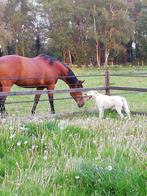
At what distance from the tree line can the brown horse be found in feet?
146

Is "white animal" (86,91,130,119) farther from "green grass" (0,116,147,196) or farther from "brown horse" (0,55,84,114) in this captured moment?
"green grass" (0,116,147,196)

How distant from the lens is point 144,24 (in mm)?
59469

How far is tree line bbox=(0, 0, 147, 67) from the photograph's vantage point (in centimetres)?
5753

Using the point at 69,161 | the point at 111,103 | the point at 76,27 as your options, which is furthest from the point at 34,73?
the point at 76,27

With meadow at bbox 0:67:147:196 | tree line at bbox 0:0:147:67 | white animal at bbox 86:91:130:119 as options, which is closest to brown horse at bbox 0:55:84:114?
white animal at bbox 86:91:130:119

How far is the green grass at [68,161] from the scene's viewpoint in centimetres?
353

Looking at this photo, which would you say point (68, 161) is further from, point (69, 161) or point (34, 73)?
point (34, 73)

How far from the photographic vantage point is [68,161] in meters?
4.11

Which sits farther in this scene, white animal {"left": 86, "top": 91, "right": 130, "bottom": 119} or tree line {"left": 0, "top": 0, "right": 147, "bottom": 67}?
tree line {"left": 0, "top": 0, "right": 147, "bottom": 67}

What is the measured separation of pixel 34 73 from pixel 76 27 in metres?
48.7

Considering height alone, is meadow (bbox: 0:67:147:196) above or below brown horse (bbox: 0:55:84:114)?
below

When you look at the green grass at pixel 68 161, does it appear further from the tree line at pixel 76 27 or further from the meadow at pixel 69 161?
the tree line at pixel 76 27

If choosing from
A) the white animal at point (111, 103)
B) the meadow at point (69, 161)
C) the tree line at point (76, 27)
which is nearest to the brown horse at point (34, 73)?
the white animal at point (111, 103)

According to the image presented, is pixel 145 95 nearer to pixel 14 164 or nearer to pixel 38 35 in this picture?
pixel 14 164
